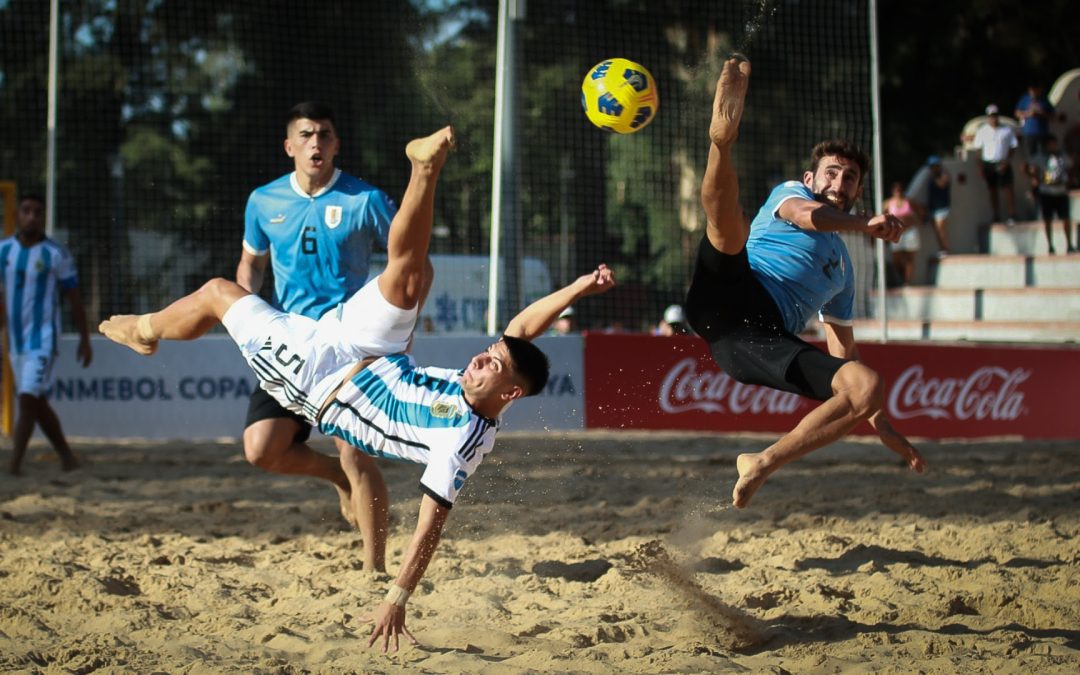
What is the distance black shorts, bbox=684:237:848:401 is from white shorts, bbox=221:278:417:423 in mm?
1305

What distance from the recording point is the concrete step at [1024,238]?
15484 millimetres

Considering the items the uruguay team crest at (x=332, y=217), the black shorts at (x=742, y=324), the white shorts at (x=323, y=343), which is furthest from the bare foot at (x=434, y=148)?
the black shorts at (x=742, y=324)

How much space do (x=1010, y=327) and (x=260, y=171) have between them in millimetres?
9014

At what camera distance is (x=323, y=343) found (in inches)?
181

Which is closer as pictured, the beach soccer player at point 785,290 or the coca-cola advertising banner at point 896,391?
the beach soccer player at point 785,290

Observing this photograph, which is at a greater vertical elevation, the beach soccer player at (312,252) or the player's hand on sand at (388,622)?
the beach soccer player at (312,252)

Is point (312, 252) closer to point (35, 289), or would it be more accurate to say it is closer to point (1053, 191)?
point (35, 289)

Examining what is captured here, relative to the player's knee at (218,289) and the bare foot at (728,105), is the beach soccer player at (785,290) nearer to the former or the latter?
the bare foot at (728,105)

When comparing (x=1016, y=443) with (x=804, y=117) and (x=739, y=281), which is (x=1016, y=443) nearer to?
(x=804, y=117)

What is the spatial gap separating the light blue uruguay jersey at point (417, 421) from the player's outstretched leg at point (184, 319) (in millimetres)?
692

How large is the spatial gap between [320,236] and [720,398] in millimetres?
6537

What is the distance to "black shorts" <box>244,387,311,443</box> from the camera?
534 centimetres

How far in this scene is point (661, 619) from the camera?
4980 millimetres

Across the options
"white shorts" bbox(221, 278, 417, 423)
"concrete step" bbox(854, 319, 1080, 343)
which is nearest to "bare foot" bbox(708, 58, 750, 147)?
"white shorts" bbox(221, 278, 417, 423)
